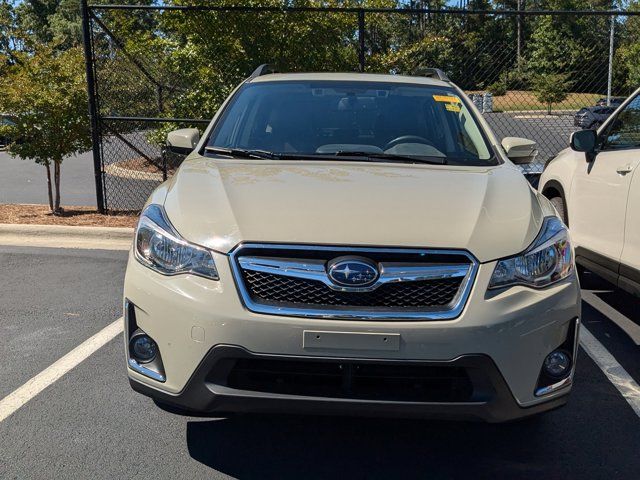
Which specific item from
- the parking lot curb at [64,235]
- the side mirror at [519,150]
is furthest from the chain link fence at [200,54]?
the side mirror at [519,150]

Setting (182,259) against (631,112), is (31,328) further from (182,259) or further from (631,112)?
(631,112)

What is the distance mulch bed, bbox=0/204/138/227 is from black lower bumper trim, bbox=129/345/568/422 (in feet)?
18.8

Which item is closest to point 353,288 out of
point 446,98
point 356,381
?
point 356,381

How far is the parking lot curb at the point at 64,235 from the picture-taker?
7.76m

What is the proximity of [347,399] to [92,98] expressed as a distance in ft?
22.9

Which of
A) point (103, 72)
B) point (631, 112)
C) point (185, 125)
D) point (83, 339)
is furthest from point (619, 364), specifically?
point (103, 72)

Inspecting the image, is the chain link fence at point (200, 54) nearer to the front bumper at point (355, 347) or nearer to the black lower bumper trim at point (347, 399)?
the front bumper at point (355, 347)

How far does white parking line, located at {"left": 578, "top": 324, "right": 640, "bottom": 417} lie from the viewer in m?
3.88

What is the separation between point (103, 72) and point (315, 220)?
342 inches

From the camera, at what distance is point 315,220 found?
2857mm

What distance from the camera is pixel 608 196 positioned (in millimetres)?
4906

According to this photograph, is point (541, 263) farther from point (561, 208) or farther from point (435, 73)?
point (561, 208)

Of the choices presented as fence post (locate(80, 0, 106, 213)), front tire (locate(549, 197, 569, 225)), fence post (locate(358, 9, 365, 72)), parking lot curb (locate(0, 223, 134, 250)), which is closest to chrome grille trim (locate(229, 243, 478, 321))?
front tire (locate(549, 197, 569, 225))

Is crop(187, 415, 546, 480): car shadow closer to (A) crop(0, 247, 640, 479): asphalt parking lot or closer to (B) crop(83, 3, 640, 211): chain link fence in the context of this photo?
(A) crop(0, 247, 640, 479): asphalt parking lot
